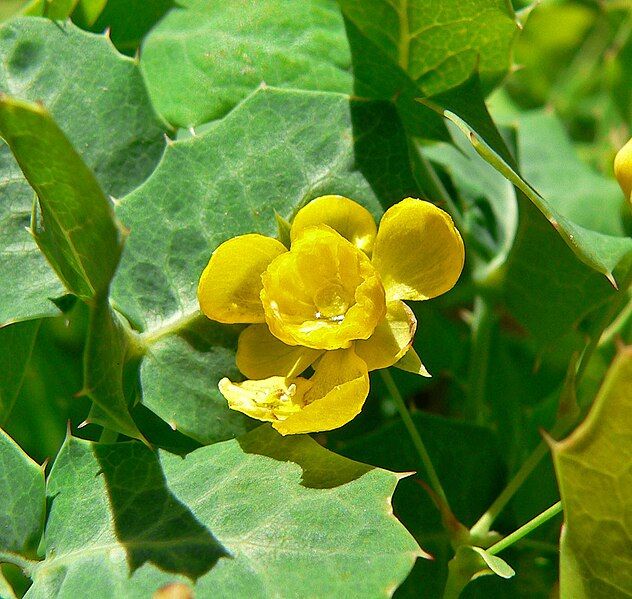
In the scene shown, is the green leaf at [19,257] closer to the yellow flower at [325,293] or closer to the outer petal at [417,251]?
the yellow flower at [325,293]

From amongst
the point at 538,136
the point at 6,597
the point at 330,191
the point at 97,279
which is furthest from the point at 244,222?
the point at 538,136

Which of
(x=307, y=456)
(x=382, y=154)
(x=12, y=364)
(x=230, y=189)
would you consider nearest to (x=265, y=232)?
(x=230, y=189)

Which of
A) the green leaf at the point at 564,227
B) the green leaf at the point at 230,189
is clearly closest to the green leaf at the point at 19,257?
the green leaf at the point at 230,189

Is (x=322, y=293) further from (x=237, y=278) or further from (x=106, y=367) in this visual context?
(x=106, y=367)

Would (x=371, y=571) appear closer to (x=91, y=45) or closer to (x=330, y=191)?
(x=330, y=191)

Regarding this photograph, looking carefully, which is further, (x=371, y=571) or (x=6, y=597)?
(x=6, y=597)

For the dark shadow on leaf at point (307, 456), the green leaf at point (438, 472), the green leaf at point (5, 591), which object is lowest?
the green leaf at point (438, 472)

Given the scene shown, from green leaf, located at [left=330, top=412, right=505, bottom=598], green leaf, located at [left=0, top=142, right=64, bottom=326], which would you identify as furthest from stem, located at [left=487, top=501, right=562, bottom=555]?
green leaf, located at [left=0, top=142, right=64, bottom=326]

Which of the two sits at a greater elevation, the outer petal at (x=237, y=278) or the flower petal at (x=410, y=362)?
the outer petal at (x=237, y=278)
